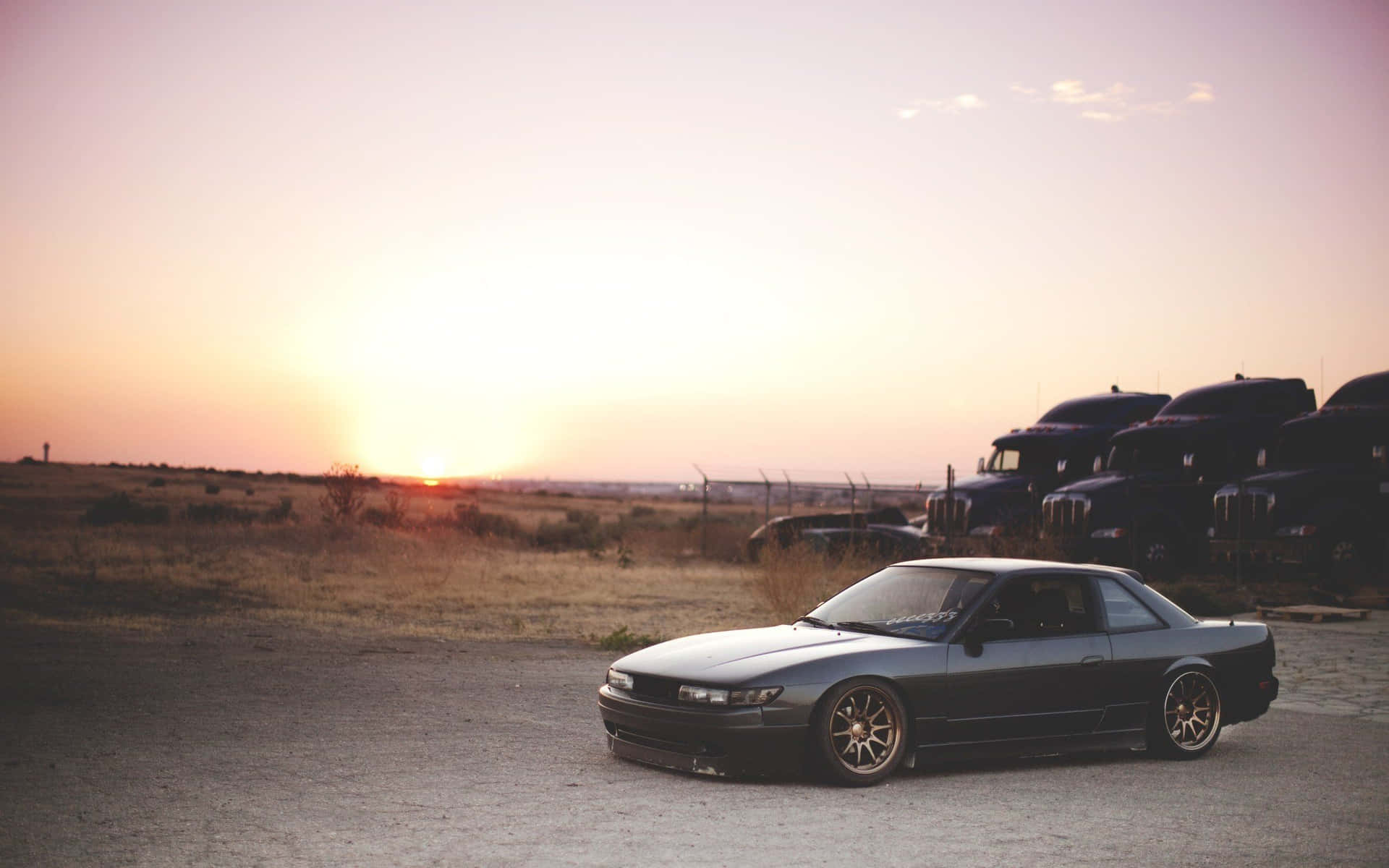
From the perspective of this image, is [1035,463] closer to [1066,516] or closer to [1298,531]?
[1066,516]

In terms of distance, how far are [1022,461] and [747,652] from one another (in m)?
21.9

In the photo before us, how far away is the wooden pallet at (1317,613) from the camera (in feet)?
60.6

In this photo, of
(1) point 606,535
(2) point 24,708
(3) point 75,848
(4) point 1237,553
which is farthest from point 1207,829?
(1) point 606,535

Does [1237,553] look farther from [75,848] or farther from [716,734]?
[75,848]

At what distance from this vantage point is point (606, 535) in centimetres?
4478

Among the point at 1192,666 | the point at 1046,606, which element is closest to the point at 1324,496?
the point at 1192,666

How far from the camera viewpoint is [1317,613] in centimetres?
1845

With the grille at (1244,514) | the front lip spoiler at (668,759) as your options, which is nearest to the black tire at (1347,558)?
the grille at (1244,514)

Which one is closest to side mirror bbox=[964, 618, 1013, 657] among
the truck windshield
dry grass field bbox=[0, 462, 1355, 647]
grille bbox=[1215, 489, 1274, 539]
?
dry grass field bbox=[0, 462, 1355, 647]

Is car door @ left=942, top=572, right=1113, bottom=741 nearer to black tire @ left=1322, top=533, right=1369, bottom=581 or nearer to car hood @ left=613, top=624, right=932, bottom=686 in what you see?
car hood @ left=613, top=624, right=932, bottom=686

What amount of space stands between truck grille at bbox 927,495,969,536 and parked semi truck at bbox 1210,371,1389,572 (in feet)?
17.7

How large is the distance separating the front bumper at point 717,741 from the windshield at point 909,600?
1.27m

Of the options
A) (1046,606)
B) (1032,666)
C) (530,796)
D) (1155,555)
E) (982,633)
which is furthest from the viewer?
(1155,555)

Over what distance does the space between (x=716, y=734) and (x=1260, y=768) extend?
381cm
